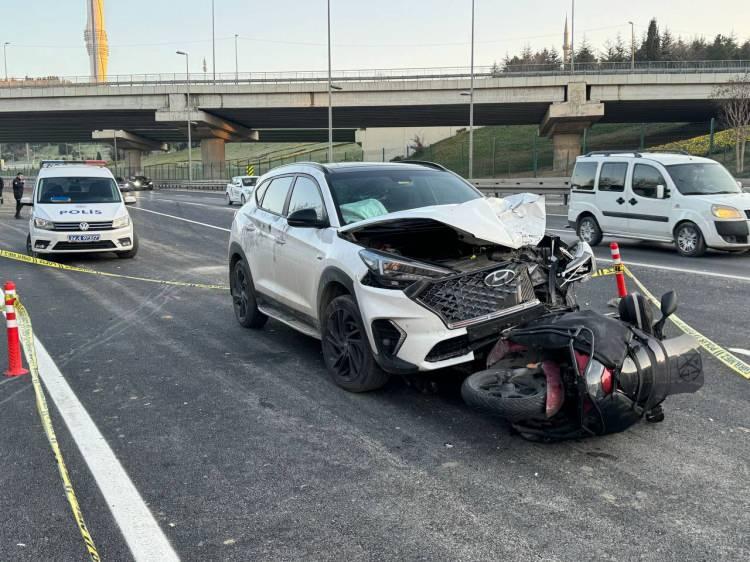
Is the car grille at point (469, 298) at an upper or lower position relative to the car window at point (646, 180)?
lower

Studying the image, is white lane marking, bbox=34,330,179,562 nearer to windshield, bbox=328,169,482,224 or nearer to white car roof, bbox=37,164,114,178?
windshield, bbox=328,169,482,224

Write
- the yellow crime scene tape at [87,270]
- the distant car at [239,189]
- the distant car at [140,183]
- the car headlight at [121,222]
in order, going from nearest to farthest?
the yellow crime scene tape at [87,270] < the car headlight at [121,222] < the distant car at [239,189] < the distant car at [140,183]

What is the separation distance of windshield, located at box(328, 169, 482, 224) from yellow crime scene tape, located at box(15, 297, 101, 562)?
8.79ft

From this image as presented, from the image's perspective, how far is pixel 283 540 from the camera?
3.49 m

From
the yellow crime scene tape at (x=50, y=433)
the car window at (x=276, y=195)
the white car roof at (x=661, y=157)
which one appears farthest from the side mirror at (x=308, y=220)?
the white car roof at (x=661, y=157)

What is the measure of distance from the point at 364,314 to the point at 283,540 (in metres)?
2.08

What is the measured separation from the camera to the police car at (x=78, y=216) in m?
14.1

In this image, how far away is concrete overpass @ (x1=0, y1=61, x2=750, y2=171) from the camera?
5231cm

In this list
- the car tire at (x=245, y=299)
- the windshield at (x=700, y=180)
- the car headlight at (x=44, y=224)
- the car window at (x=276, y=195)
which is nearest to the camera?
the car window at (x=276, y=195)

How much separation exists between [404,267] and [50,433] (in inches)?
102

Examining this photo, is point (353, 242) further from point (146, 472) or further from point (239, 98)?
point (239, 98)

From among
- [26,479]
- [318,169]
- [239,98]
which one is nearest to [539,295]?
[318,169]

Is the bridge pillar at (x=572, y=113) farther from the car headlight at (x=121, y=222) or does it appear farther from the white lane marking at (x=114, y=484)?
the white lane marking at (x=114, y=484)

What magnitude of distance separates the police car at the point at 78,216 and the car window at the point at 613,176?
9.57 m
